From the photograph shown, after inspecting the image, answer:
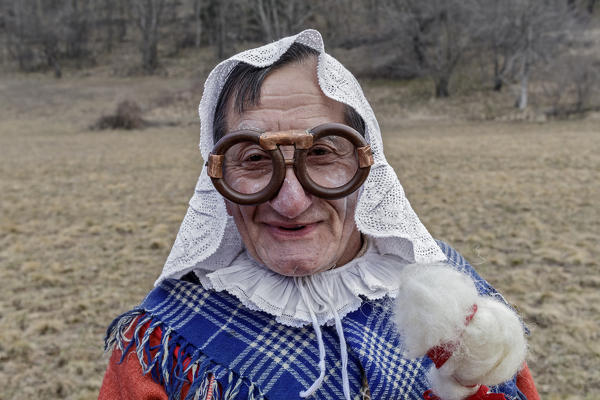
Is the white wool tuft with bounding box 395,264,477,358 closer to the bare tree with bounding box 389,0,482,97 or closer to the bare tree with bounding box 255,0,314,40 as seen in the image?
the bare tree with bounding box 389,0,482,97

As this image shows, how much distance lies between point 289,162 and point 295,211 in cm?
13

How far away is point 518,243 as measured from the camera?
651 centimetres

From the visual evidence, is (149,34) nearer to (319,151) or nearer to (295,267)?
(319,151)

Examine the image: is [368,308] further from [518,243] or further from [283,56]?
[518,243]

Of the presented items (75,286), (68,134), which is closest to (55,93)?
(68,134)

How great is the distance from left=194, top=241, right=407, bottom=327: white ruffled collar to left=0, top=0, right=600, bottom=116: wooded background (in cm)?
2129

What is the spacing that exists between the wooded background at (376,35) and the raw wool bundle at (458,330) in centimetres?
2166

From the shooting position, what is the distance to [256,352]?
4.90 feet

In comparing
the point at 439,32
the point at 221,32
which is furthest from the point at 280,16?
the point at 439,32

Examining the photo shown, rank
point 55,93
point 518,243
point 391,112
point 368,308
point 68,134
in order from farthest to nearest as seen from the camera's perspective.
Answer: point 55,93 < point 391,112 < point 68,134 < point 518,243 < point 368,308

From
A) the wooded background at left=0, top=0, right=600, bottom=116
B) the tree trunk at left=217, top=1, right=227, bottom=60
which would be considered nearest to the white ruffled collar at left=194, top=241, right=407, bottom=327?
the wooded background at left=0, top=0, right=600, bottom=116

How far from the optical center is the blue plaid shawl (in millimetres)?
1453

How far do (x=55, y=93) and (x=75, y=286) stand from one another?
27.9 meters

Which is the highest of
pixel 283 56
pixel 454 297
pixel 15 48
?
pixel 15 48
